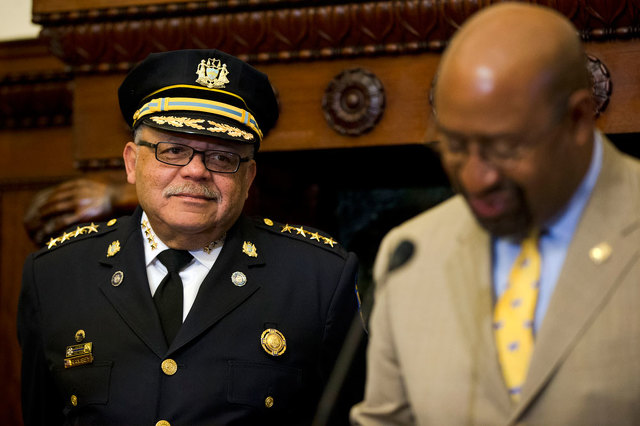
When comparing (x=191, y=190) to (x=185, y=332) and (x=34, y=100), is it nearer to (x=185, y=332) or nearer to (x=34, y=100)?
(x=185, y=332)

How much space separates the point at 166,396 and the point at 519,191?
1073 millimetres

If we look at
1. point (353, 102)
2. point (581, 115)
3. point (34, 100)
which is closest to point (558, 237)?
point (581, 115)

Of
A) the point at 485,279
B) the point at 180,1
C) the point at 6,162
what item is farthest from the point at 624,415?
the point at 6,162

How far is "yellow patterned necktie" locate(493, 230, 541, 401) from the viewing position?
0.88 meters

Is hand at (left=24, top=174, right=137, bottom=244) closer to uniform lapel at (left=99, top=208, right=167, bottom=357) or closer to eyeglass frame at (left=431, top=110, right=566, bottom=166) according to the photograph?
uniform lapel at (left=99, top=208, right=167, bottom=357)

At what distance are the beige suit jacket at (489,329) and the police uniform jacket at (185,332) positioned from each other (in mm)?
730

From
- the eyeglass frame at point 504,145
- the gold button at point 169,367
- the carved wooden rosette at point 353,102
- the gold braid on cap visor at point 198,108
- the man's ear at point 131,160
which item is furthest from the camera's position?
the carved wooden rosette at point 353,102

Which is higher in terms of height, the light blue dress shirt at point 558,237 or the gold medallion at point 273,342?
the light blue dress shirt at point 558,237

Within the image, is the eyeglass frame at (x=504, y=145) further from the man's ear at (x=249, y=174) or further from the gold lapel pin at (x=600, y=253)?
the man's ear at (x=249, y=174)

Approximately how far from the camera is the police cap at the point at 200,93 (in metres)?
1.76

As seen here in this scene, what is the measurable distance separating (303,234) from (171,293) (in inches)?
15.0

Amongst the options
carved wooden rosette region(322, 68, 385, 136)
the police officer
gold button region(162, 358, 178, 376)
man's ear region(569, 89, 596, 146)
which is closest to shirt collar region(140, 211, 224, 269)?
the police officer

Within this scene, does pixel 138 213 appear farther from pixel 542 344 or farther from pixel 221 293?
pixel 542 344

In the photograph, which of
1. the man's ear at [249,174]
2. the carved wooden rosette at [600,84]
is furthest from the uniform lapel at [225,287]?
the carved wooden rosette at [600,84]
